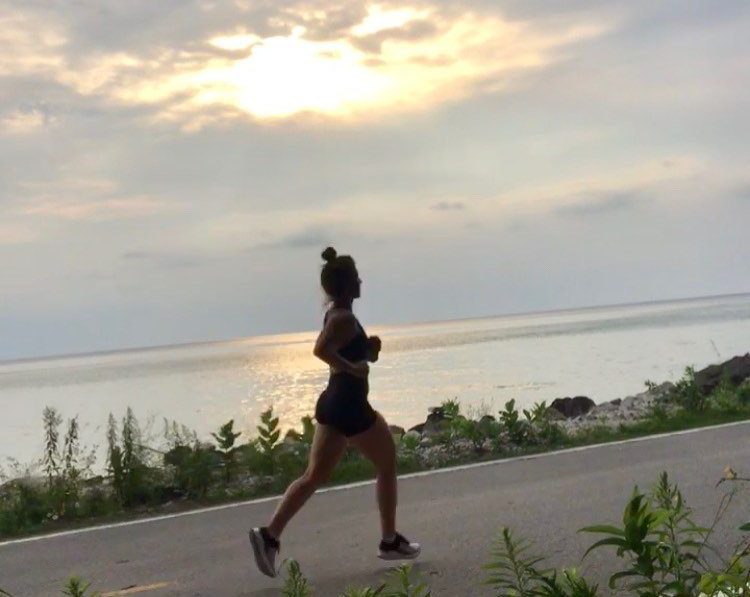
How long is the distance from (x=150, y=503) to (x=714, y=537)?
18.8 feet

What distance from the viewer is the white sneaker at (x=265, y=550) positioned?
6648mm

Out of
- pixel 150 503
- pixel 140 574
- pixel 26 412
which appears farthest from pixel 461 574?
pixel 26 412

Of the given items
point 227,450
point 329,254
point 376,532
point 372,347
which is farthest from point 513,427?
point 329,254

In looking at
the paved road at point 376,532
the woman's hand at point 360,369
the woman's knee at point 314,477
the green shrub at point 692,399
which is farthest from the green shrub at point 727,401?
the woman's knee at point 314,477

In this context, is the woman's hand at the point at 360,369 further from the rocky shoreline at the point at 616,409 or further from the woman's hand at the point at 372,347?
the rocky shoreline at the point at 616,409

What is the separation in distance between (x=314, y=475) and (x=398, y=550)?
2.60ft

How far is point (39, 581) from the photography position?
23.8ft

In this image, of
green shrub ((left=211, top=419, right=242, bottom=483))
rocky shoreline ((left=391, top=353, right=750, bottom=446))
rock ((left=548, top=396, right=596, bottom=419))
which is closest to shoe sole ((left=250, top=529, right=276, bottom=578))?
green shrub ((left=211, top=419, right=242, bottom=483))

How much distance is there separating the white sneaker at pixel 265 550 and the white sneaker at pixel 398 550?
29.3 inches

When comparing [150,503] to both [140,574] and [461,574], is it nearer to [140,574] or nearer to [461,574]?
[140,574]

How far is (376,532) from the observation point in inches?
314

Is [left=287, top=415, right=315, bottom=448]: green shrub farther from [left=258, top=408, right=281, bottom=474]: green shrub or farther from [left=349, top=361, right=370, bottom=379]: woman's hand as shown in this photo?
[left=349, top=361, right=370, bottom=379]: woman's hand

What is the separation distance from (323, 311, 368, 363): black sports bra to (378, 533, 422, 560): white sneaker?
1248 millimetres

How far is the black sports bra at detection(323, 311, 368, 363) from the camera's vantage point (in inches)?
268
